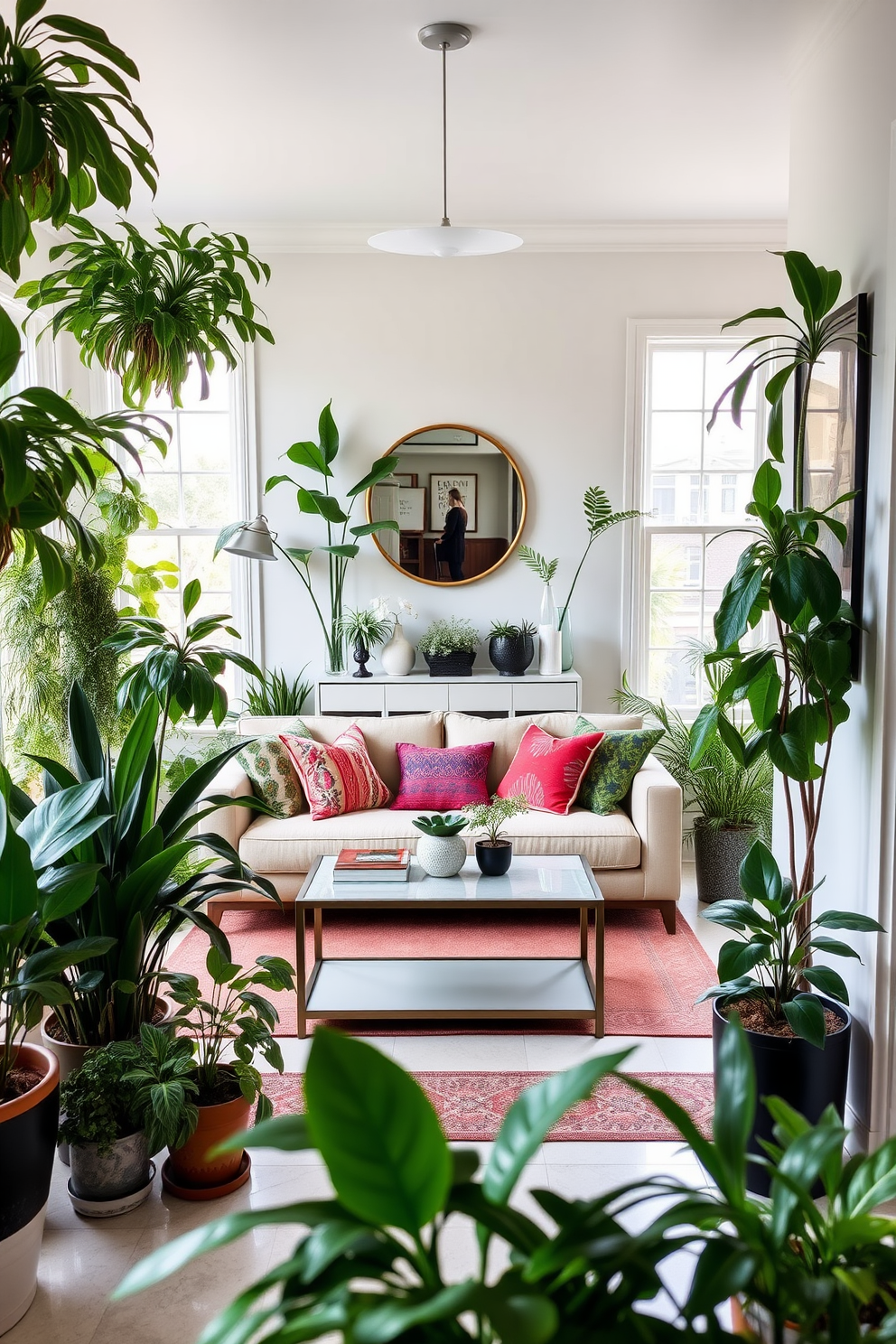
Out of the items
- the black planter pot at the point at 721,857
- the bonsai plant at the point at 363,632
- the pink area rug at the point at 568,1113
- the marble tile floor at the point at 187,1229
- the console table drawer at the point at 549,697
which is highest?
the bonsai plant at the point at 363,632

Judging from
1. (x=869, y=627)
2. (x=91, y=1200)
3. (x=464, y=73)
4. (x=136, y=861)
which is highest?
(x=464, y=73)

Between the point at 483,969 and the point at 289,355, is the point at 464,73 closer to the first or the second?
the point at 289,355

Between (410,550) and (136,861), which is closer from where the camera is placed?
(136,861)

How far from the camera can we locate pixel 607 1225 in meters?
1.08

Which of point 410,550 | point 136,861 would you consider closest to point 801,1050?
point 136,861

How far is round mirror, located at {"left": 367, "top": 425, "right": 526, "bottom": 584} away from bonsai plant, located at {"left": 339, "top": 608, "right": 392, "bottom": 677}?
1.12ft

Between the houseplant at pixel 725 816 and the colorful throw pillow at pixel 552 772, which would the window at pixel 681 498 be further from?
the colorful throw pillow at pixel 552 772

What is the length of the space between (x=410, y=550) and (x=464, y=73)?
2.42m

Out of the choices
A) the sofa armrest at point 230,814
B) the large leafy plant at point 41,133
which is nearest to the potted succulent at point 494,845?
the sofa armrest at point 230,814

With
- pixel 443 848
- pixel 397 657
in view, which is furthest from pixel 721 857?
pixel 397 657

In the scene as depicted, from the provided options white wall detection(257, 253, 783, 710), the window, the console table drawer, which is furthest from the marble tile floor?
white wall detection(257, 253, 783, 710)

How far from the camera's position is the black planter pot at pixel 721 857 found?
465 cm

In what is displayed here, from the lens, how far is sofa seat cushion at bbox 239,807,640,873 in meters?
4.22

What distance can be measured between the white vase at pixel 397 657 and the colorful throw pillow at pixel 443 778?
24.9 inches
